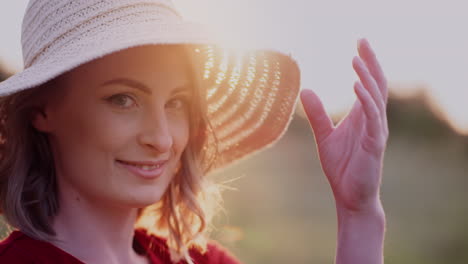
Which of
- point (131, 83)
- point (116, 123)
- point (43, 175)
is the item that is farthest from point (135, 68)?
point (43, 175)

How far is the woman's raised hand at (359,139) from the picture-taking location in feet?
5.94

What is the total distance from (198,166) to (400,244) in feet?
20.1

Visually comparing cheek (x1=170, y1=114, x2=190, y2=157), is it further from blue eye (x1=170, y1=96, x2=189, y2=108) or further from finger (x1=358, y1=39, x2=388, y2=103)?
finger (x1=358, y1=39, x2=388, y2=103)

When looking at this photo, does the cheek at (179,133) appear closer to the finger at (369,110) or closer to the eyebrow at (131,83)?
the eyebrow at (131,83)

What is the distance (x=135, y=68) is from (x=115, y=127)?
0.18m

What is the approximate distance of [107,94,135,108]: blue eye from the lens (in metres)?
1.90

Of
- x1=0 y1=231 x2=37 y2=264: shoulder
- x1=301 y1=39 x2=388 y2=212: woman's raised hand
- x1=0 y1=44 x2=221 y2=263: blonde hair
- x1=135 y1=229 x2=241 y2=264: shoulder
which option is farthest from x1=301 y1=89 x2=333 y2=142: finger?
x1=0 y1=231 x2=37 y2=264: shoulder

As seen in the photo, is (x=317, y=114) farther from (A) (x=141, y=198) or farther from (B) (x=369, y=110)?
(A) (x=141, y=198)

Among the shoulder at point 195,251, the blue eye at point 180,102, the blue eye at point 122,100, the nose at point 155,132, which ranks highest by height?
the blue eye at point 122,100

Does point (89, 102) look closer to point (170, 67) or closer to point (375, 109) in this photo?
point (170, 67)

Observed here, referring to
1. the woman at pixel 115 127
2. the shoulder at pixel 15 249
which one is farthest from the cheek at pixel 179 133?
the shoulder at pixel 15 249

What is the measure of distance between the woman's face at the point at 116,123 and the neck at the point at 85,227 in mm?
44

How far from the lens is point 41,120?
6.55 feet

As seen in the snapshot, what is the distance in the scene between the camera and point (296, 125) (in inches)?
449
